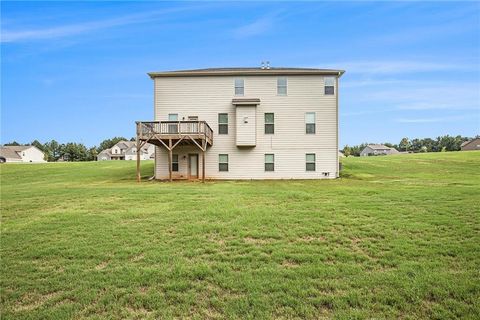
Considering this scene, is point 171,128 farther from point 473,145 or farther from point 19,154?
point 473,145

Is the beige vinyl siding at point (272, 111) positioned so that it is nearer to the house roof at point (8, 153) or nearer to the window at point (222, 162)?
the window at point (222, 162)

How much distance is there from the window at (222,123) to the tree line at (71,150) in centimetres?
7515

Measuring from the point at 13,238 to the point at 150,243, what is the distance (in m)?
3.36

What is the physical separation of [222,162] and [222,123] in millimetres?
2920

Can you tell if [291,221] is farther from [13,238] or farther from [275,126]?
[275,126]

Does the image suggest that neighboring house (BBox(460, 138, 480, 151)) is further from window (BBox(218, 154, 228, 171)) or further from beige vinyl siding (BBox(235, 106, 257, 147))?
window (BBox(218, 154, 228, 171))

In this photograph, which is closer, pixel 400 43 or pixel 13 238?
pixel 13 238

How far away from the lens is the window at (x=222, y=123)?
20.7 metres

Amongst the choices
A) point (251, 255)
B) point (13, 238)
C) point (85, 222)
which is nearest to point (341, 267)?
point (251, 255)

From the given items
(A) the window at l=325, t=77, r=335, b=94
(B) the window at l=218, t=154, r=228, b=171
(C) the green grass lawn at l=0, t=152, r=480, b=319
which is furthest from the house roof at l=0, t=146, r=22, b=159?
(A) the window at l=325, t=77, r=335, b=94

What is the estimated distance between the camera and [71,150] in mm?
80250

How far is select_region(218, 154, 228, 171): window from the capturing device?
2083cm

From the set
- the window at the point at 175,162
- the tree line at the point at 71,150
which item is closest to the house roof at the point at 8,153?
the tree line at the point at 71,150

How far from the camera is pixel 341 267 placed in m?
4.68
